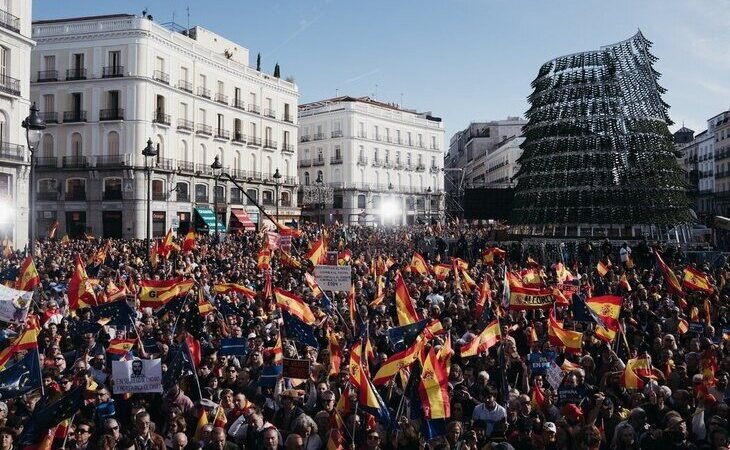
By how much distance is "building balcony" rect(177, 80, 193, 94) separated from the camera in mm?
46756

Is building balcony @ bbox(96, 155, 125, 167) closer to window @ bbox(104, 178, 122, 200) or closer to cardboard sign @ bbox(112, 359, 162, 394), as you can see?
window @ bbox(104, 178, 122, 200)

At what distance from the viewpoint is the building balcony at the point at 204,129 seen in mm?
48531

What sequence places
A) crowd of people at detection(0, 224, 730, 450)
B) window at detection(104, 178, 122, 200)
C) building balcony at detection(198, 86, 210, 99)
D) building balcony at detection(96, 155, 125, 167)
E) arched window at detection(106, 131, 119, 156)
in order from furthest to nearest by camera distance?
1. building balcony at detection(198, 86, 210, 99)
2. arched window at detection(106, 131, 119, 156)
3. window at detection(104, 178, 122, 200)
4. building balcony at detection(96, 155, 125, 167)
5. crowd of people at detection(0, 224, 730, 450)

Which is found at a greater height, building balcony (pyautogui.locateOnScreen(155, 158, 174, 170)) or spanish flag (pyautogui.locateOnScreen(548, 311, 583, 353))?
building balcony (pyautogui.locateOnScreen(155, 158, 174, 170))

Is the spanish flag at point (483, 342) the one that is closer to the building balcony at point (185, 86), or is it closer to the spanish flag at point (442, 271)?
the spanish flag at point (442, 271)

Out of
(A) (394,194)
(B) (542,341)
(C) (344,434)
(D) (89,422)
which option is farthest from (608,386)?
(A) (394,194)

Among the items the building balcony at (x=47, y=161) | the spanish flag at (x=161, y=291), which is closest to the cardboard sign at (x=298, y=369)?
the spanish flag at (x=161, y=291)

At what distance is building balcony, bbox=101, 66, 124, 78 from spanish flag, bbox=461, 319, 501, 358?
1537 inches

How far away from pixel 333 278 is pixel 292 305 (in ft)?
6.04

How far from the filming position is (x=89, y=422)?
7855 millimetres

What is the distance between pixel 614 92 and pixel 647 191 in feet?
15.6

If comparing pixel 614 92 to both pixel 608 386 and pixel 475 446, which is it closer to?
pixel 608 386

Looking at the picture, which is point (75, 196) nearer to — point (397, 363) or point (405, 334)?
point (405, 334)

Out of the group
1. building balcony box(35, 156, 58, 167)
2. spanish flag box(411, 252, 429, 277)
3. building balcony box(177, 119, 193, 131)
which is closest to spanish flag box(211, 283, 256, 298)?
spanish flag box(411, 252, 429, 277)
